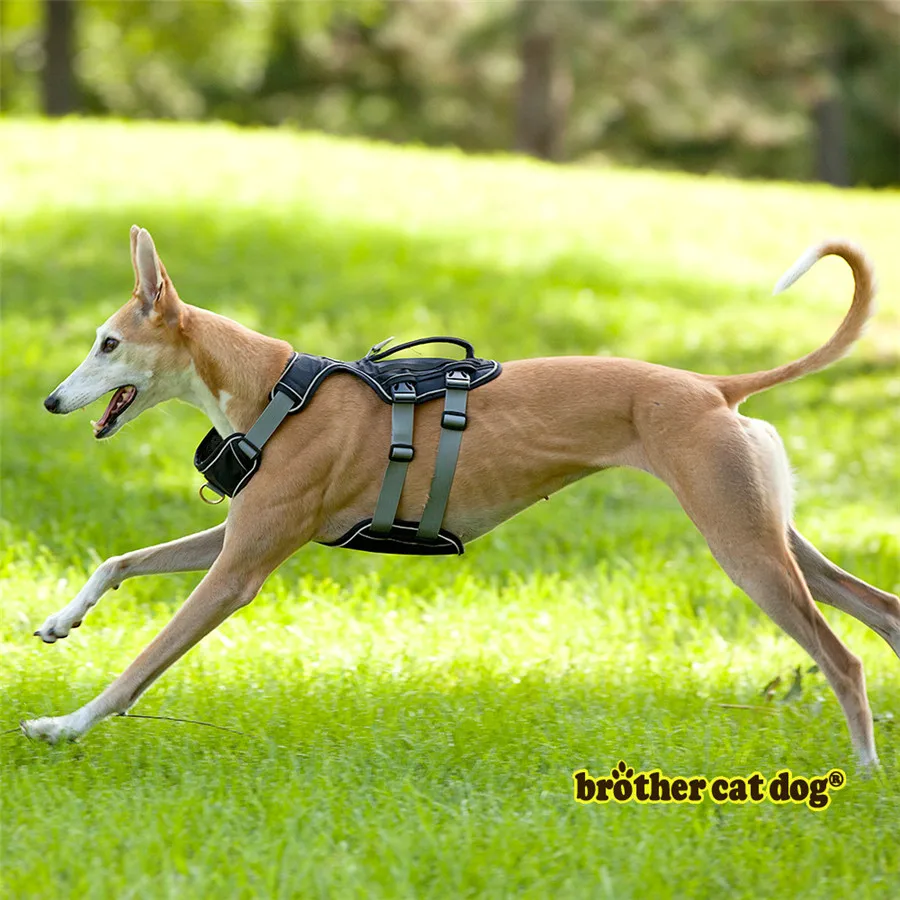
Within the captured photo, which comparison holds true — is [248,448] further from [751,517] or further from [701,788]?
[701,788]

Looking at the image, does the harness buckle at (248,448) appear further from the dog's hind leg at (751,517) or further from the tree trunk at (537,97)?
the tree trunk at (537,97)

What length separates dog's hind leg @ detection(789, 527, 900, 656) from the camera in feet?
17.7

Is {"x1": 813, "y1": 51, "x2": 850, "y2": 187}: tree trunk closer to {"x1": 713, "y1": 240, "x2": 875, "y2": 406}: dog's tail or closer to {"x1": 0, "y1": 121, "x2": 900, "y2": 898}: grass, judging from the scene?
{"x1": 0, "y1": 121, "x2": 900, "y2": 898}: grass

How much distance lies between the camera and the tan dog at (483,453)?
16.0ft

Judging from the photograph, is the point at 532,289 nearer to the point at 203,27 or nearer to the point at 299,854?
the point at 299,854

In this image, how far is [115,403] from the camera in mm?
5188

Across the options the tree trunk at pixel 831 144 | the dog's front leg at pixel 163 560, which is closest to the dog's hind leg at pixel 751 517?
the dog's front leg at pixel 163 560

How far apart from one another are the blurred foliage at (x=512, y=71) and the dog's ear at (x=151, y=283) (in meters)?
19.2

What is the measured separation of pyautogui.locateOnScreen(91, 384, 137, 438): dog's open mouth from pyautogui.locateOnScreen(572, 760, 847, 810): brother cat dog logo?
218 centimetres

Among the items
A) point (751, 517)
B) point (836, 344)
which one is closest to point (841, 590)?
point (751, 517)

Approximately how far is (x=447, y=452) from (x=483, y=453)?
0.14m

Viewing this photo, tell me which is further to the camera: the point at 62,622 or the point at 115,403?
the point at 62,622

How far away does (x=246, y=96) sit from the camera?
37844 mm

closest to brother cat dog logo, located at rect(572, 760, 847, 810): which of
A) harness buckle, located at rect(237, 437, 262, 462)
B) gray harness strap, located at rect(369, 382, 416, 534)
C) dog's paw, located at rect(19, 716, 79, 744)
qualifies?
gray harness strap, located at rect(369, 382, 416, 534)
